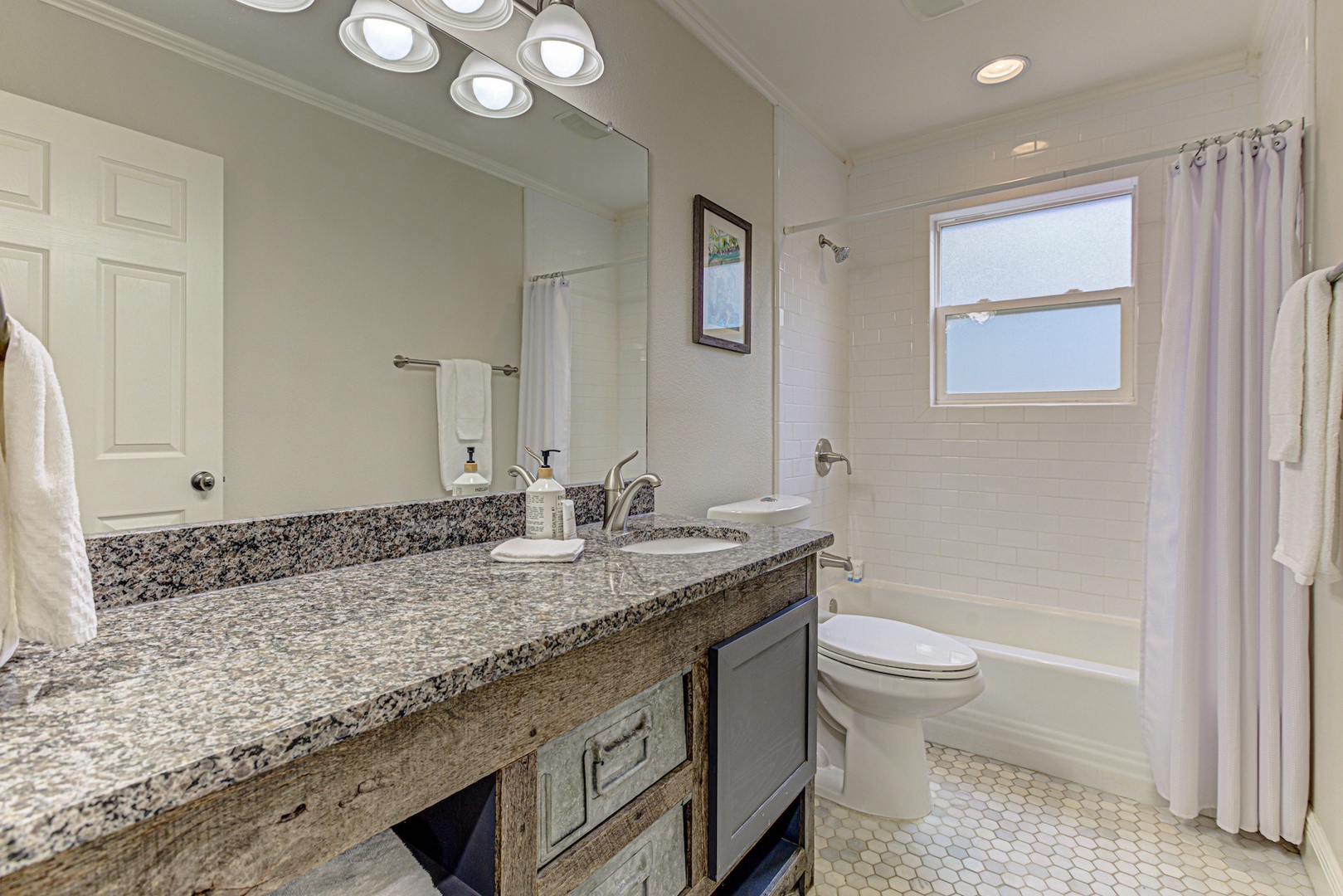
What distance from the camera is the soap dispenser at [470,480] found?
1.38m

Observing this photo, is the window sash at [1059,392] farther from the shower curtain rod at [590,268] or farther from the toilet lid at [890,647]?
the shower curtain rod at [590,268]

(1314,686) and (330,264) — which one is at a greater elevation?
(330,264)

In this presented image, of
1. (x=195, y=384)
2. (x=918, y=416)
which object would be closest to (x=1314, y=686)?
(x=918, y=416)

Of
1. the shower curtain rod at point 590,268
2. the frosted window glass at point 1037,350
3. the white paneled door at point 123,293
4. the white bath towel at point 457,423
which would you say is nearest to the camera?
the white paneled door at point 123,293

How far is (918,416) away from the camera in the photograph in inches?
116

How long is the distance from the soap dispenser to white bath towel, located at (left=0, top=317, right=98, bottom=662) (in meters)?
0.76

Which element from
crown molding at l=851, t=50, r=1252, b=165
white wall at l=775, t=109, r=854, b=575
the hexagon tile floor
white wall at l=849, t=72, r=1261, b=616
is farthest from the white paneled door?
crown molding at l=851, t=50, r=1252, b=165

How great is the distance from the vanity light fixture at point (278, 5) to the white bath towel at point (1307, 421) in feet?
6.87

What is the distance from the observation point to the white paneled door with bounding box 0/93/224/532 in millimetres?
829

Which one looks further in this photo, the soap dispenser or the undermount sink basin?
the undermount sink basin

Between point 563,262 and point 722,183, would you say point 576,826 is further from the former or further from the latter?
point 722,183

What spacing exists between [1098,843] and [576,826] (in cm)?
165

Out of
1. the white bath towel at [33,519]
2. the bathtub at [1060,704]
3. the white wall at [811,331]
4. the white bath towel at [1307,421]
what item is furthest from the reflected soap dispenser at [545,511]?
the white bath towel at [1307,421]

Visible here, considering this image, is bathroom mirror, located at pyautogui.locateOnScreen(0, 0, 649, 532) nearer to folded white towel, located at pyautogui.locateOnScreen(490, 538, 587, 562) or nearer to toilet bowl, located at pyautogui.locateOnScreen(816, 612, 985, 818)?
folded white towel, located at pyautogui.locateOnScreen(490, 538, 587, 562)
